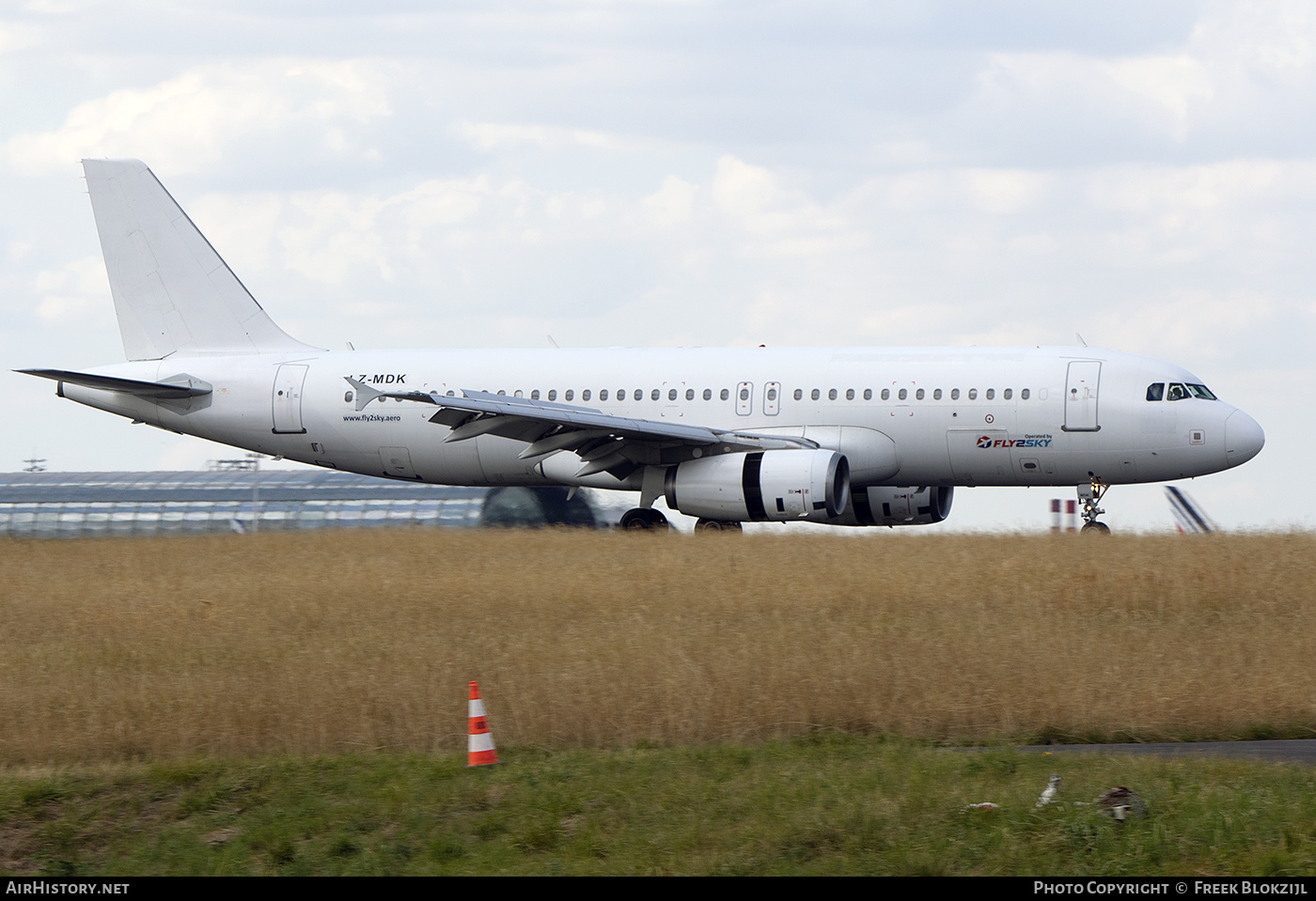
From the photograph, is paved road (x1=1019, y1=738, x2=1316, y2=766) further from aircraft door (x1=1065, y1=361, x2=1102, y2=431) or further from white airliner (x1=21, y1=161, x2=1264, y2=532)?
aircraft door (x1=1065, y1=361, x2=1102, y2=431)

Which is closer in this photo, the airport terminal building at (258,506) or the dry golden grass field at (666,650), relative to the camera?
the dry golden grass field at (666,650)

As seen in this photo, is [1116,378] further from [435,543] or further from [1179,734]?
[1179,734]

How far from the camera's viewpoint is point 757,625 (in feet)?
47.2

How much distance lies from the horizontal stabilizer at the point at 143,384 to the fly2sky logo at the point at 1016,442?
610 inches

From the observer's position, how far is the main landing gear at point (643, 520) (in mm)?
26781

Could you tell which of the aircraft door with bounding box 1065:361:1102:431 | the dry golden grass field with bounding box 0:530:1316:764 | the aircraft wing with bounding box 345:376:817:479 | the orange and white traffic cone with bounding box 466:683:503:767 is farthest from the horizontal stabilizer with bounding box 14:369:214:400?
the orange and white traffic cone with bounding box 466:683:503:767

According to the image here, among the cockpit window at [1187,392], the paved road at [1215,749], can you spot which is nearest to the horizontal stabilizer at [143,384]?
the cockpit window at [1187,392]

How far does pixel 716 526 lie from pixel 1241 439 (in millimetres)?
9308

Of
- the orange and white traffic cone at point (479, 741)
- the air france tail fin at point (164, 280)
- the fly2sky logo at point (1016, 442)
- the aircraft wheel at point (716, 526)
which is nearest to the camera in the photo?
the orange and white traffic cone at point (479, 741)

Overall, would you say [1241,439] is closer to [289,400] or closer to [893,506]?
[893,506]

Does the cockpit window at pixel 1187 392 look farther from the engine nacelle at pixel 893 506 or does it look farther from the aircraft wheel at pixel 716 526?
the aircraft wheel at pixel 716 526

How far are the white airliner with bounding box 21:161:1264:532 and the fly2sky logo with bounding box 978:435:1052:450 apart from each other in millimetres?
33

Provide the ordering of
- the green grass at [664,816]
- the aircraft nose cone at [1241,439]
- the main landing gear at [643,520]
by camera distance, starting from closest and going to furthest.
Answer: the green grass at [664,816] → the aircraft nose cone at [1241,439] → the main landing gear at [643,520]

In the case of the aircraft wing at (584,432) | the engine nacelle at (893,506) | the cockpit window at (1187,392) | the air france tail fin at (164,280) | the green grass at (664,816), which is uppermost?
the air france tail fin at (164,280)
